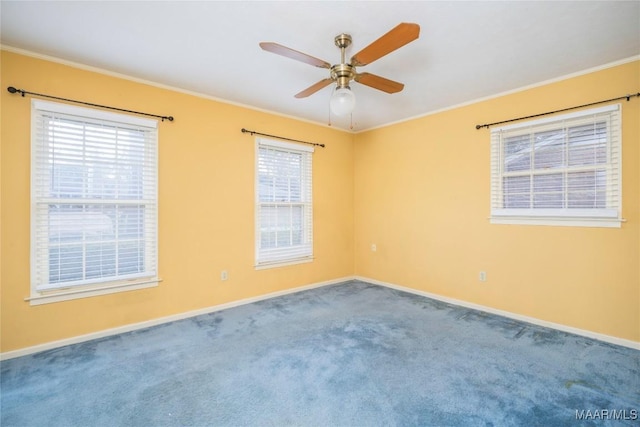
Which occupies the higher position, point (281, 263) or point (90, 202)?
point (90, 202)

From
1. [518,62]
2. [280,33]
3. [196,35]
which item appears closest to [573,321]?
[518,62]

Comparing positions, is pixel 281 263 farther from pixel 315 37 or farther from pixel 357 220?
pixel 315 37

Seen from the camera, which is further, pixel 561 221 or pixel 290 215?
pixel 290 215

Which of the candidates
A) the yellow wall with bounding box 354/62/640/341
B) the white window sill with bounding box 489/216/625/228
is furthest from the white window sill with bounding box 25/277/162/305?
the white window sill with bounding box 489/216/625/228

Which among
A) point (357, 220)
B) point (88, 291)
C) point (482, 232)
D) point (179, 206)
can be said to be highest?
point (179, 206)

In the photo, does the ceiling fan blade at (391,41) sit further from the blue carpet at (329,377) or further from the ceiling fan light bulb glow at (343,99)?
the blue carpet at (329,377)

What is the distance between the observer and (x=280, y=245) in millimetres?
4297

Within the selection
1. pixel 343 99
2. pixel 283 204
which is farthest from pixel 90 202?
pixel 343 99

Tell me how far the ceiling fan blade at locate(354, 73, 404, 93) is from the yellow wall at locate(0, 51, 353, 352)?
2.02 metres

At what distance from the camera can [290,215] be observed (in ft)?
14.5

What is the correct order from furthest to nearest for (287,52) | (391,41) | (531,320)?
(531,320)
(287,52)
(391,41)

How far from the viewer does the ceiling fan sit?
71.0 inches

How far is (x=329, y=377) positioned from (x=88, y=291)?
Answer: 243cm

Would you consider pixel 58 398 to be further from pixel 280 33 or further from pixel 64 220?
pixel 280 33
